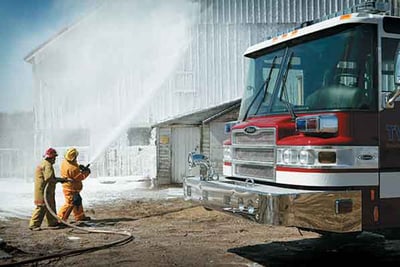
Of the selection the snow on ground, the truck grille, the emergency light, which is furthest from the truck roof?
the snow on ground

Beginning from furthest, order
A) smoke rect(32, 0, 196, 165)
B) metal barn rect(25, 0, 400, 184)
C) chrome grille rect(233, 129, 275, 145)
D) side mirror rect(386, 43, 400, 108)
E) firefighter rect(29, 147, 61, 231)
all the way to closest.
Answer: metal barn rect(25, 0, 400, 184) → smoke rect(32, 0, 196, 165) → firefighter rect(29, 147, 61, 231) → chrome grille rect(233, 129, 275, 145) → side mirror rect(386, 43, 400, 108)

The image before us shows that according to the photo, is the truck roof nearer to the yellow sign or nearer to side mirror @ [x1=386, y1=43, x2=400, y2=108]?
side mirror @ [x1=386, y1=43, x2=400, y2=108]

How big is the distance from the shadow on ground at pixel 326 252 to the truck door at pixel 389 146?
5.35ft

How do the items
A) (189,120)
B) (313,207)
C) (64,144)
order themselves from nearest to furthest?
(313,207)
(189,120)
(64,144)

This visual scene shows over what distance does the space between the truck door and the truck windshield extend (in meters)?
0.14

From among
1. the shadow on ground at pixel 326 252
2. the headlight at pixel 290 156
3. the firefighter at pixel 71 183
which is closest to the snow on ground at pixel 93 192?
the firefighter at pixel 71 183

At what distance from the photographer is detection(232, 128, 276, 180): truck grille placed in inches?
237

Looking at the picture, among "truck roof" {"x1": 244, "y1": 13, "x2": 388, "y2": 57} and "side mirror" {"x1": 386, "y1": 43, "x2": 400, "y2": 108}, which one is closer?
"side mirror" {"x1": 386, "y1": 43, "x2": 400, "y2": 108}

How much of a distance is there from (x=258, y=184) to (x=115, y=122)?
1445 centimetres

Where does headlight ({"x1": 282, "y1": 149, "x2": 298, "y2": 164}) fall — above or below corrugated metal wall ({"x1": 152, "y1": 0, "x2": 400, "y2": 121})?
below

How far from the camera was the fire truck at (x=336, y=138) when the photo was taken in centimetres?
534

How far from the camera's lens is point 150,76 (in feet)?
66.9

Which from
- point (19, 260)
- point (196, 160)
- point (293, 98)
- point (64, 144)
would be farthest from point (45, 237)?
point (64, 144)

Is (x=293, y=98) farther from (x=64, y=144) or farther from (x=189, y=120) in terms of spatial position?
(x=64, y=144)
